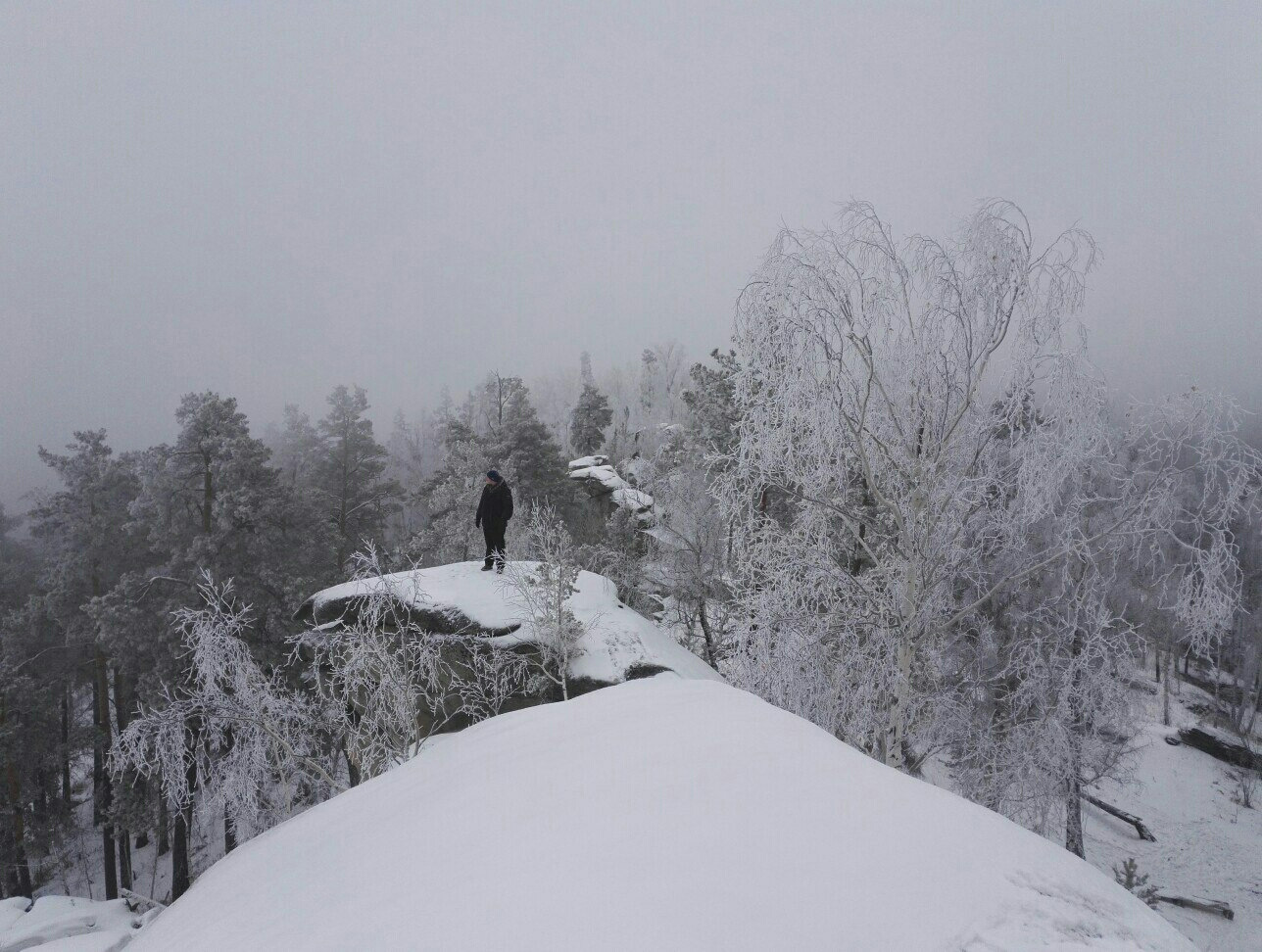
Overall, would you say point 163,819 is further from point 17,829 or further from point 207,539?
point 207,539

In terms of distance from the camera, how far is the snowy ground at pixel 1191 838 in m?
13.2

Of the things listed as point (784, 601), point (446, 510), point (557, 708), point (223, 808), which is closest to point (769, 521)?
point (784, 601)

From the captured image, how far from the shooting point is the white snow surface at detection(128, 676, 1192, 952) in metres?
1.68

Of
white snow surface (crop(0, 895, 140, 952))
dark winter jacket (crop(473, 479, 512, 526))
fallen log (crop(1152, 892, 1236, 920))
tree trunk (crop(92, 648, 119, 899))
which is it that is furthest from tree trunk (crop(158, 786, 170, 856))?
fallen log (crop(1152, 892, 1236, 920))

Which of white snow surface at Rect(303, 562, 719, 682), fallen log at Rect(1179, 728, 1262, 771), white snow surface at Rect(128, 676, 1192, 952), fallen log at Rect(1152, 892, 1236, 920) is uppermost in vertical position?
white snow surface at Rect(128, 676, 1192, 952)

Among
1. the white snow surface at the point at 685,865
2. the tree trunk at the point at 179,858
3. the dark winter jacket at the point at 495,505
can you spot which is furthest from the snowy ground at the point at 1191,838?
the tree trunk at the point at 179,858

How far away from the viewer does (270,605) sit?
15.6m

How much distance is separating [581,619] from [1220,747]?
27.6m

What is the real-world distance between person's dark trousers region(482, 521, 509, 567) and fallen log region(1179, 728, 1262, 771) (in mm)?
28171

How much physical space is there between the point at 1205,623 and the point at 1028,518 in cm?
162

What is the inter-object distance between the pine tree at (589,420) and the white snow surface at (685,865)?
42422 mm

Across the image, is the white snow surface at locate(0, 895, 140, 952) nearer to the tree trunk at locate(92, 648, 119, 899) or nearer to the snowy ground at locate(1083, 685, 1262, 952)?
the tree trunk at locate(92, 648, 119, 899)

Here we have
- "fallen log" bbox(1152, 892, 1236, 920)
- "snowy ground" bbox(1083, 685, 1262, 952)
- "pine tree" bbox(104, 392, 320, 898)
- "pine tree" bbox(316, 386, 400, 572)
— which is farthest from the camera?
"pine tree" bbox(316, 386, 400, 572)

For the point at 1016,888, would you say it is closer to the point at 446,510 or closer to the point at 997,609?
the point at 997,609
